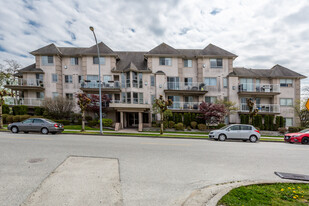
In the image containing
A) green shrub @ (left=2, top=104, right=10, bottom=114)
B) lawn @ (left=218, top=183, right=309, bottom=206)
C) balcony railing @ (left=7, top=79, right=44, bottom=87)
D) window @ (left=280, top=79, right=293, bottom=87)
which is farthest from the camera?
window @ (left=280, top=79, right=293, bottom=87)

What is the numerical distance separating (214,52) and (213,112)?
1209cm

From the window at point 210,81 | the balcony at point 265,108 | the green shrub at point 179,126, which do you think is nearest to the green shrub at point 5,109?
the green shrub at point 179,126

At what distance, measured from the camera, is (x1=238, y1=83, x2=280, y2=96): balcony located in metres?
22.4

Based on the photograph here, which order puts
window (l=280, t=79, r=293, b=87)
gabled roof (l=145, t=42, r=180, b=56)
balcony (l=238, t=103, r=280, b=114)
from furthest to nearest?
window (l=280, t=79, r=293, b=87) < gabled roof (l=145, t=42, r=180, b=56) < balcony (l=238, t=103, r=280, b=114)

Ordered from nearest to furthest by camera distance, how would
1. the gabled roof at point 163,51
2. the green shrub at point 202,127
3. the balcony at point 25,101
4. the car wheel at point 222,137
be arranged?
1. the car wheel at point 222,137
2. the green shrub at point 202,127
3. the balcony at point 25,101
4. the gabled roof at point 163,51

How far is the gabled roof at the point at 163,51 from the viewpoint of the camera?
23.3 metres

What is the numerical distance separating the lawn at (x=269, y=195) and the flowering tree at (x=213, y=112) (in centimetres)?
1515

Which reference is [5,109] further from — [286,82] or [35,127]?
[286,82]

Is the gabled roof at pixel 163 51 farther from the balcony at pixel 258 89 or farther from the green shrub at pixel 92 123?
the green shrub at pixel 92 123

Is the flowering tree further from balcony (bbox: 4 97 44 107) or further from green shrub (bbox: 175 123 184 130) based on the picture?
balcony (bbox: 4 97 44 107)

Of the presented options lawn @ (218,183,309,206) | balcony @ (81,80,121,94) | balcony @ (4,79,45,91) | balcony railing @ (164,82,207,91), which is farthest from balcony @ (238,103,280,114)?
balcony @ (4,79,45,91)

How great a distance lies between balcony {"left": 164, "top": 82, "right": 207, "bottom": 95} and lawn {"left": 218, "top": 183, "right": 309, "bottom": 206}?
1855cm

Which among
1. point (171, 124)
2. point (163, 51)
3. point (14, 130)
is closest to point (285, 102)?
point (171, 124)

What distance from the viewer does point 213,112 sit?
1866cm
